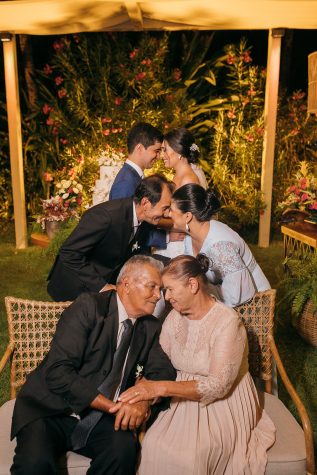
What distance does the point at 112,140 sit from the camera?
823cm

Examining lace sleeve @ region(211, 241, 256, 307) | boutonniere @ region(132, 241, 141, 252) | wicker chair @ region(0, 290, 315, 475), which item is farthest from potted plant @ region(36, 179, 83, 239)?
lace sleeve @ region(211, 241, 256, 307)

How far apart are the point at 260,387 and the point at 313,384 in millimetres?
1087

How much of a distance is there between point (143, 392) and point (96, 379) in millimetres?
221

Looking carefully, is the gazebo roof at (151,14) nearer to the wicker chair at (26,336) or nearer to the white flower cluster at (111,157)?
the white flower cluster at (111,157)

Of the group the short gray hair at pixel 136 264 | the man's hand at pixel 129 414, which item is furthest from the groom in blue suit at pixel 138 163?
the man's hand at pixel 129 414

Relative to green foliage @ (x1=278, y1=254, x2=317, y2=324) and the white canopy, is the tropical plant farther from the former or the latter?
green foliage @ (x1=278, y1=254, x2=317, y2=324)

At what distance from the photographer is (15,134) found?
25.7ft

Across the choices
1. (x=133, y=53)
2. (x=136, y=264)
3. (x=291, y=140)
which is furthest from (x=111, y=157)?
(x=136, y=264)

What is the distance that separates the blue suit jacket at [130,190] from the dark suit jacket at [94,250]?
40 centimetres

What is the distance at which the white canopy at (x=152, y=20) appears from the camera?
6652 mm

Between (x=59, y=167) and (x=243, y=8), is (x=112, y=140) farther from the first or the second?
(x=243, y=8)

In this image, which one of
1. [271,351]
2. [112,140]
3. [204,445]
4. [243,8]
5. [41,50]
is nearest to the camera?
[204,445]

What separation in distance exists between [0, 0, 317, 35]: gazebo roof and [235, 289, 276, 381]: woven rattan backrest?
4.39 meters

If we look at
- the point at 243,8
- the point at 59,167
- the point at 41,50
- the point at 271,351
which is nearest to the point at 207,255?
the point at 271,351
